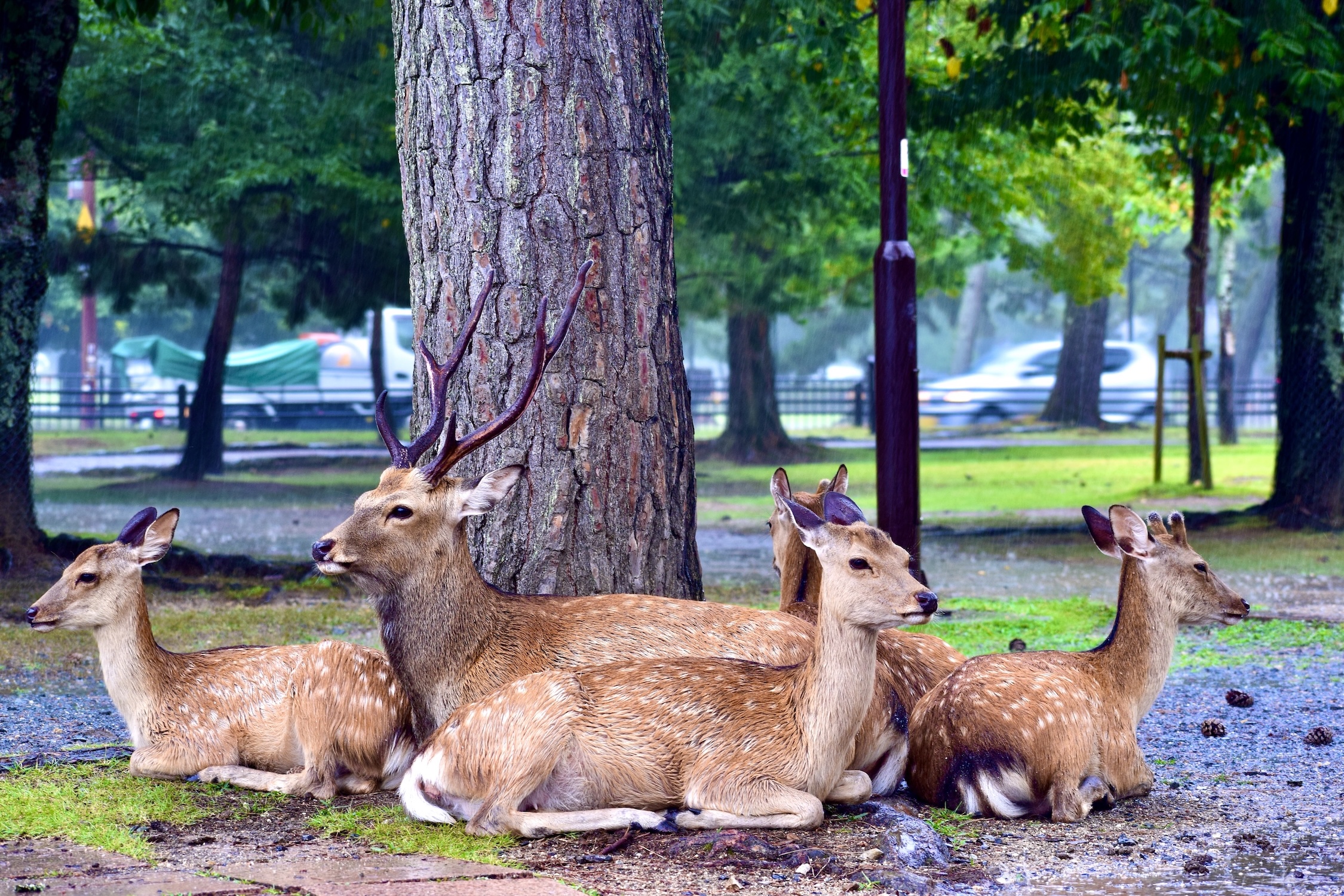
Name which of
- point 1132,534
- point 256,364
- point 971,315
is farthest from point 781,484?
point 971,315

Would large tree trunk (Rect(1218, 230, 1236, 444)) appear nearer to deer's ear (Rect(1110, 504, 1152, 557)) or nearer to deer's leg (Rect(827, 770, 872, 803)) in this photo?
deer's ear (Rect(1110, 504, 1152, 557))

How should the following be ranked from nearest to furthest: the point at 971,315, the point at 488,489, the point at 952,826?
the point at 952,826, the point at 488,489, the point at 971,315

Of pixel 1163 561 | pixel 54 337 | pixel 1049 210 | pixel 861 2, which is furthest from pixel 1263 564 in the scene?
pixel 54 337

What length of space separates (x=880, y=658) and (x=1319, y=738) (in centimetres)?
185

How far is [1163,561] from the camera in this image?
17.5 feet

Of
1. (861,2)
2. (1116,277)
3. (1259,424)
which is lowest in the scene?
(1259,424)

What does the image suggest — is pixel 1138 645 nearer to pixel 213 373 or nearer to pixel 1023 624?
pixel 1023 624

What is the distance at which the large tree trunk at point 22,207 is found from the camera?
33.4ft

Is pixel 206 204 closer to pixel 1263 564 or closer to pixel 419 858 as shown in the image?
pixel 1263 564

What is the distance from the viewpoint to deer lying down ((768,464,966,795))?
4977 mm

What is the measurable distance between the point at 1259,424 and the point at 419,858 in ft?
128

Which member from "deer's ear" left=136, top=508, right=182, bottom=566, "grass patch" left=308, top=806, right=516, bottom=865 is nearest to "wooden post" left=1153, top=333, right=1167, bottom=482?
"deer's ear" left=136, top=508, right=182, bottom=566

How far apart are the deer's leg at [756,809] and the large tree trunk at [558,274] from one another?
1.53 meters

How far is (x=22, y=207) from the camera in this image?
10.3m
